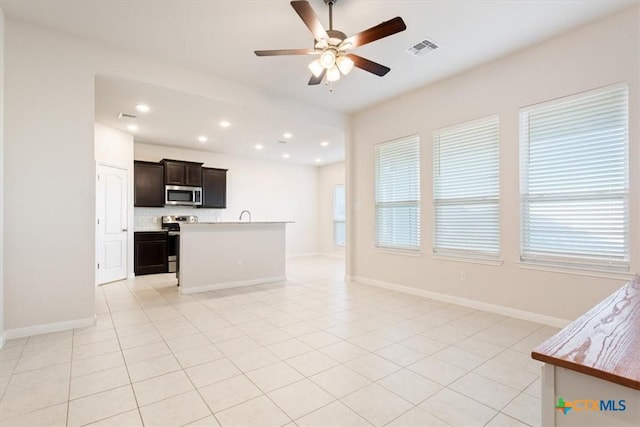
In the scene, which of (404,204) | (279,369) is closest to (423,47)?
(404,204)

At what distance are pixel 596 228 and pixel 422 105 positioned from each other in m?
2.58

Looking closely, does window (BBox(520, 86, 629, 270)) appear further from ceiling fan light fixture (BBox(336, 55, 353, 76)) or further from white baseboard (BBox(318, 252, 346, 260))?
white baseboard (BBox(318, 252, 346, 260))

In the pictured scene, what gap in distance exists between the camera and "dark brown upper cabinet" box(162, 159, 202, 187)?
684 cm

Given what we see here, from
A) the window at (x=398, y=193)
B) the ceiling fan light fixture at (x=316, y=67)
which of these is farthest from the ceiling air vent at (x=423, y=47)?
the window at (x=398, y=193)

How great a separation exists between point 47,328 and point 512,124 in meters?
5.40

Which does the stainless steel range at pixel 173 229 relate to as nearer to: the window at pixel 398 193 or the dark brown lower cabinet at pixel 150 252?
the dark brown lower cabinet at pixel 150 252

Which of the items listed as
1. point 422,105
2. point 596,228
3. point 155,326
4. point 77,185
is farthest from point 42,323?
point 596,228

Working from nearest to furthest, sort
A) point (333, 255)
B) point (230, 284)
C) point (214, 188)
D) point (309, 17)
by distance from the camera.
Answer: point (309, 17) < point (230, 284) < point (214, 188) < point (333, 255)

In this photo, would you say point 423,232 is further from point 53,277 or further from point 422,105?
point 53,277

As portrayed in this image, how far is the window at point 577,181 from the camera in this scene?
2.96 meters

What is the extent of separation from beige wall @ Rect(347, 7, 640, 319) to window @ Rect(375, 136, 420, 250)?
0.46ft

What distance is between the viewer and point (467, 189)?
13.5 ft

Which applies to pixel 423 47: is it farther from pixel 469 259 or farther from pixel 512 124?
pixel 469 259

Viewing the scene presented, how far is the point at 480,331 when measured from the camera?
10.4 ft
